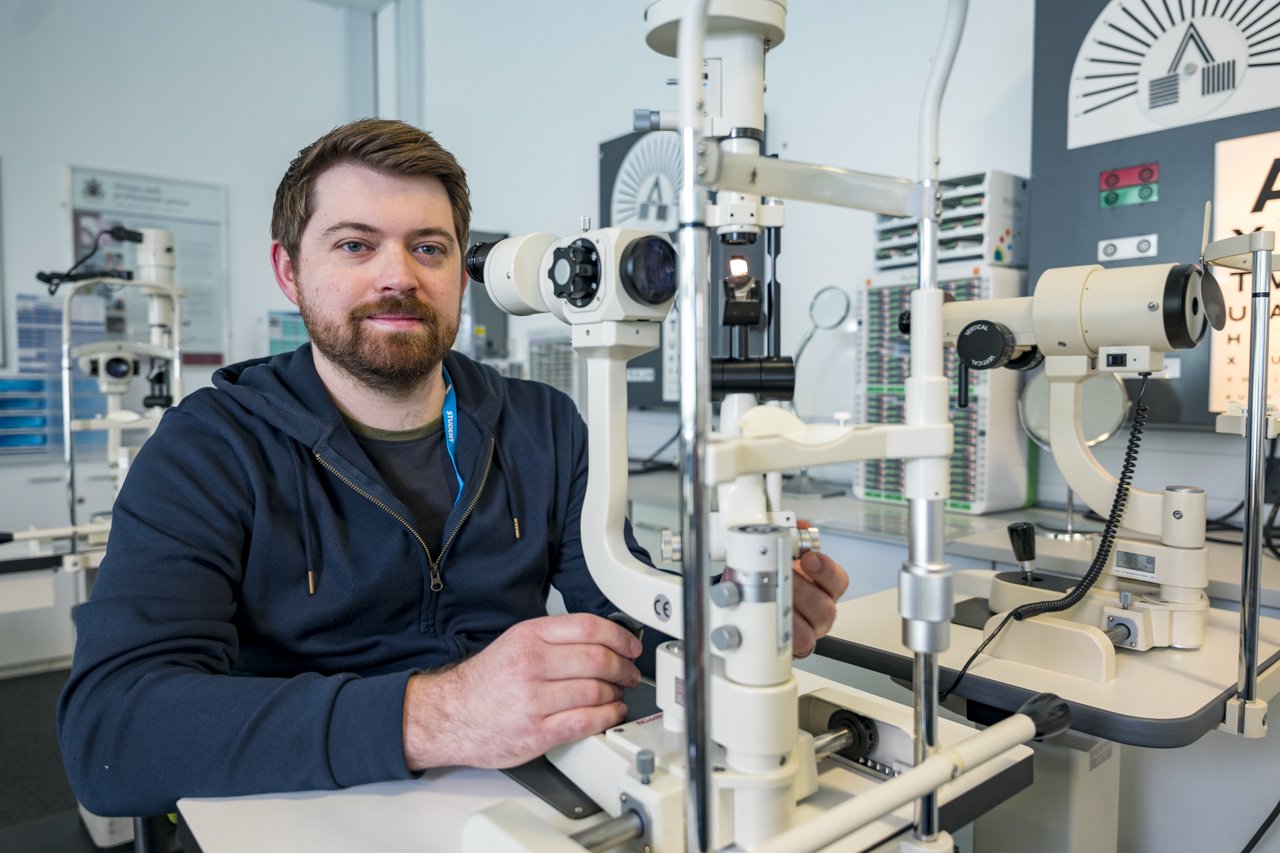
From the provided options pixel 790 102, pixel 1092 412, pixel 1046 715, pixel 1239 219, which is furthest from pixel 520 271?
pixel 790 102

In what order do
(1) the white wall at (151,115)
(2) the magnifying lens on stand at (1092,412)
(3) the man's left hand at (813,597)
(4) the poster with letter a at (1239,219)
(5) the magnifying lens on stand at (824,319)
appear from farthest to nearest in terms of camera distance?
(1) the white wall at (151,115)
(5) the magnifying lens on stand at (824,319)
(2) the magnifying lens on stand at (1092,412)
(4) the poster with letter a at (1239,219)
(3) the man's left hand at (813,597)

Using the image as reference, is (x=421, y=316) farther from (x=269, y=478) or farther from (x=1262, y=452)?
(x=1262, y=452)

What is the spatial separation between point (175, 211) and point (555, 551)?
3.59 metres

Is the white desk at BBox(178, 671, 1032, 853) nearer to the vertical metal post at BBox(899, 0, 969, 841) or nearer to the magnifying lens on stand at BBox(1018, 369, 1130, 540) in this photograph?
the vertical metal post at BBox(899, 0, 969, 841)

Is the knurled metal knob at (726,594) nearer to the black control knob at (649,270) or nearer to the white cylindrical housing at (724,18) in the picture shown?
the black control knob at (649,270)

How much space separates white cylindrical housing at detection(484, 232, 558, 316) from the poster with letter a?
165 centimetres

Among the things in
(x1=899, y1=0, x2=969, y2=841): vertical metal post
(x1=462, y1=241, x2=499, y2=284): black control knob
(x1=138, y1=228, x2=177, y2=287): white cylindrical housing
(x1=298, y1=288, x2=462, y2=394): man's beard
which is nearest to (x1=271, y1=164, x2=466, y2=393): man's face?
(x1=298, y1=288, x2=462, y2=394): man's beard

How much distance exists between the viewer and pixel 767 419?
2.12 ft

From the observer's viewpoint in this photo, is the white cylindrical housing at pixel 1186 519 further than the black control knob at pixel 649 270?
Yes

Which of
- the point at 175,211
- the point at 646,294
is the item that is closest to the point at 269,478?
the point at 646,294

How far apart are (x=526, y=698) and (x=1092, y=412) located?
66.4 inches

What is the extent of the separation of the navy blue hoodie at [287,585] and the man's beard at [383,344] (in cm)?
6

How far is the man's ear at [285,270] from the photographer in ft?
4.30

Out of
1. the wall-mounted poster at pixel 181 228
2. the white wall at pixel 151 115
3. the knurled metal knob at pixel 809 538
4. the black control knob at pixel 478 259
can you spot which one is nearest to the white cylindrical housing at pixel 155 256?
the wall-mounted poster at pixel 181 228
